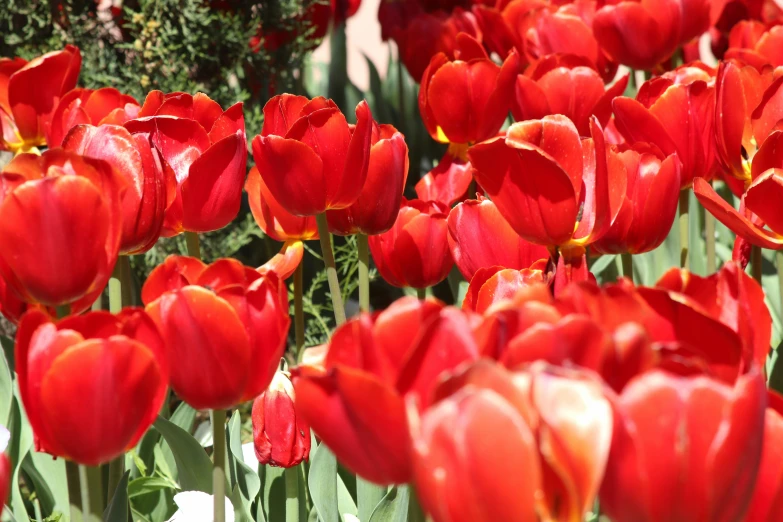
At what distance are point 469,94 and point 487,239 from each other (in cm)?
51

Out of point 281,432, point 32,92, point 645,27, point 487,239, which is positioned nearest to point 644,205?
point 487,239

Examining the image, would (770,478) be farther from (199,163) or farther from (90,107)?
(90,107)

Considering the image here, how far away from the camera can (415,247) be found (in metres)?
1.28

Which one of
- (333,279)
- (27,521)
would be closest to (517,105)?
(333,279)

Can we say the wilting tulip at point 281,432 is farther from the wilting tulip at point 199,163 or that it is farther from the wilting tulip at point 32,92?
the wilting tulip at point 32,92

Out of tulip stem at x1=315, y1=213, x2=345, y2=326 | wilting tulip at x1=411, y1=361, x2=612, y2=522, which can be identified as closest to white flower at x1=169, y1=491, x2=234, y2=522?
tulip stem at x1=315, y1=213, x2=345, y2=326

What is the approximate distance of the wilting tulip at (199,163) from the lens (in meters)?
1.08

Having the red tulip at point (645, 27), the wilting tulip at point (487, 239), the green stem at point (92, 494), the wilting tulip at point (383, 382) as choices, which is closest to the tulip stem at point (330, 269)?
the wilting tulip at point (487, 239)

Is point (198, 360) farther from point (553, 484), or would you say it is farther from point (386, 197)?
point (386, 197)

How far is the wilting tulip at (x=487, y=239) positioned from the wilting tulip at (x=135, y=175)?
1.12 ft

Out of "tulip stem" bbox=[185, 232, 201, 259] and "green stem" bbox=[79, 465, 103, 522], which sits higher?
"green stem" bbox=[79, 465, 103, 522]

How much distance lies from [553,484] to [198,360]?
311 mm

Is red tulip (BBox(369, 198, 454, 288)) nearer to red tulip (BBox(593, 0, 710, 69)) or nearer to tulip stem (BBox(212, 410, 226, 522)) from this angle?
tulip stem (BBox(212, 410, 226, 522))

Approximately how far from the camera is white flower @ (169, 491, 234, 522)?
111 cm
